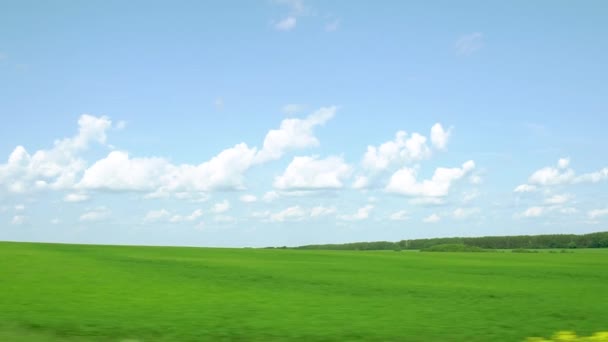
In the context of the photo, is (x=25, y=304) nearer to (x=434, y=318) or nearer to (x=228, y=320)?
(x=228, y=320)

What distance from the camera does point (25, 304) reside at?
20.9 metres

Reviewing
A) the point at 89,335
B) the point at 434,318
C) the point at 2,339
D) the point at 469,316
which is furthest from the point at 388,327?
the point at 2,339

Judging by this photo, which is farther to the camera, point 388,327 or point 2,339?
point 388,327

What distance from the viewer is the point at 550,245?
11794 cm

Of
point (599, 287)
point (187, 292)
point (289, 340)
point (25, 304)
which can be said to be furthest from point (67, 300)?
point (599, 287)

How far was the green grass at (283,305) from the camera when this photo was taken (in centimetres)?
1694

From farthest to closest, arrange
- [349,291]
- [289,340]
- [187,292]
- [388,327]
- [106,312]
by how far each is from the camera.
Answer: [349,291]
[187,292]
[106,312]
[388,327]
[289,340]

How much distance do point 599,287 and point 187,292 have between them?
65.2ft

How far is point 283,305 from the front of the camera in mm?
22062

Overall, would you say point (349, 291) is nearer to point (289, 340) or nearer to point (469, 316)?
point (469, 316)

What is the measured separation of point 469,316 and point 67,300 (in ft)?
43.7

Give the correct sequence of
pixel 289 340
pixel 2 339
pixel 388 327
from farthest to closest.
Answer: pixel 388 327 → pixel 289 340 → pixel 2 339

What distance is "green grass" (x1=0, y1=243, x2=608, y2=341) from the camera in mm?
16938

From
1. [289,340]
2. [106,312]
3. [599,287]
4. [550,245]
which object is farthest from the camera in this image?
[550,245]
